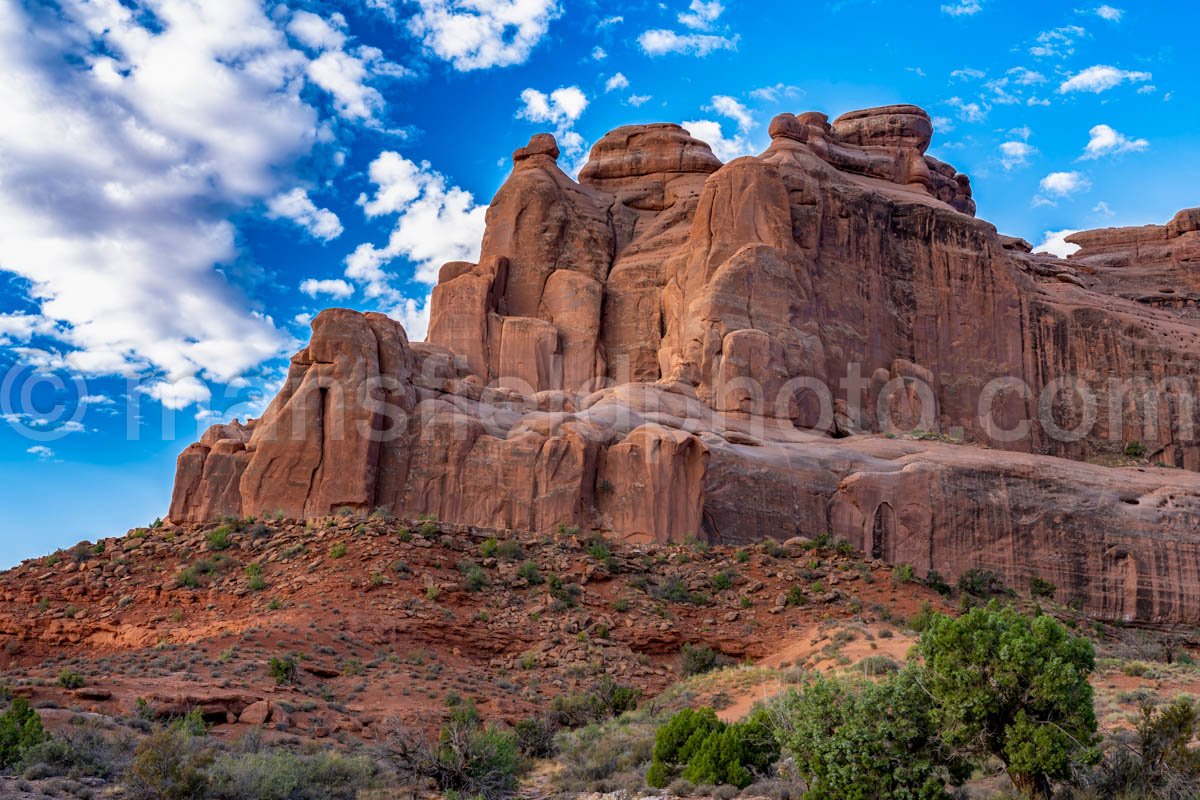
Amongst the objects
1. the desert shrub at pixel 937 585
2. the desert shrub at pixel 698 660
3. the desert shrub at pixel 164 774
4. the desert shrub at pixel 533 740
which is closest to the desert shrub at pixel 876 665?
the desert shrub at pixel 698 660

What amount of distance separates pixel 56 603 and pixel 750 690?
64.0 feet

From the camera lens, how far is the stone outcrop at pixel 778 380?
130 feet

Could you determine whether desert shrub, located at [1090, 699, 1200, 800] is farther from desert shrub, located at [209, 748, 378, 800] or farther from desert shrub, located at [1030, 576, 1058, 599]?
desert shrub, located at [1030, 576, 1058, 599]

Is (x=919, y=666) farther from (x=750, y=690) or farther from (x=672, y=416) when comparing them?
(x=672, y=416)

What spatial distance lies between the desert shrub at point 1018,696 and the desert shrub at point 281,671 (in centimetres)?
1340

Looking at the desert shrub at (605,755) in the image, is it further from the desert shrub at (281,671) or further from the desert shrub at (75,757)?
the desert shrub at (75,757)

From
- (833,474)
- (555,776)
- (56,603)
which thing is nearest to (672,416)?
(833,474)

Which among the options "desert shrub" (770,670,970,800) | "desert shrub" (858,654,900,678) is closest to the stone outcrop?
"desert shrub" (858,654,900,678)

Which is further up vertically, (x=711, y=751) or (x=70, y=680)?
(x=70, y=680)

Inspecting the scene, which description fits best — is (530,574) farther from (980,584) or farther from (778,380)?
(778,380)

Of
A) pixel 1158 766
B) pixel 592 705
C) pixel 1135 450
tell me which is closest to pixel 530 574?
pixel 592 705

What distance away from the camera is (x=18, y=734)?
1673 centimetres

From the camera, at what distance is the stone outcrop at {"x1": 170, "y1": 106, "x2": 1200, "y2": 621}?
39.5 meters

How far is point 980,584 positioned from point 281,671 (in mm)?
24797
